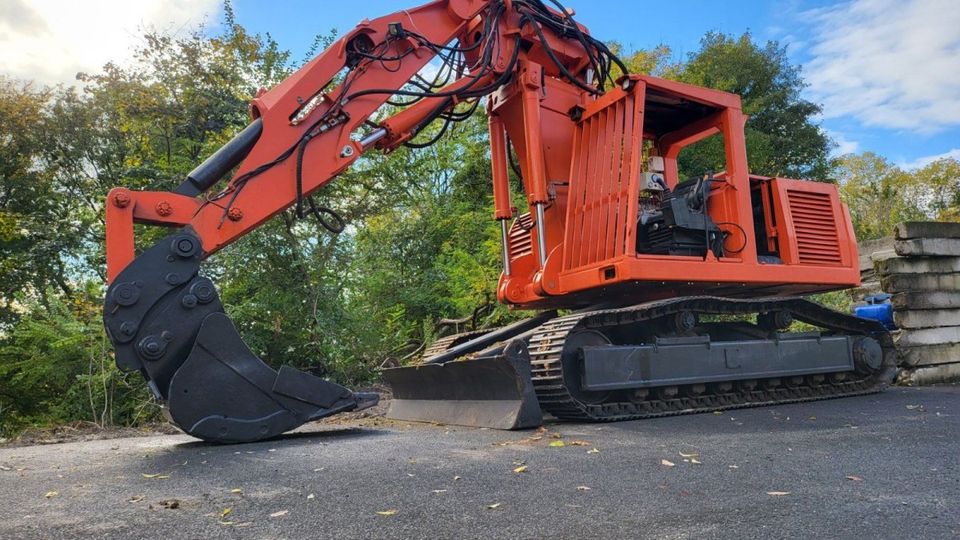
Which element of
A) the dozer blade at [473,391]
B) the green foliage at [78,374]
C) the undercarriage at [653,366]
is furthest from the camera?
the green foliage at [78,374]

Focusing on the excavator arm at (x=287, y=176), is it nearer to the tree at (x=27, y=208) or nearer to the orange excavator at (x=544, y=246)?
the orange excavator at (x=544, y=246)

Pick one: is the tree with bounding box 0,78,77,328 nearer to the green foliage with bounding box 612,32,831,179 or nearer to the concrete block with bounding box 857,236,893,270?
the concrete block with bounding box 857,236,893,270

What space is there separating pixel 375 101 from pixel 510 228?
6.58 feet

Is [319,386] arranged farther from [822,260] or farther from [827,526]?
[822,260]

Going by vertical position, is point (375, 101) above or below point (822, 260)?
above

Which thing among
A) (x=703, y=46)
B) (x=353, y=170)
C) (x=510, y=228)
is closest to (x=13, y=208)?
(x=353, y=170)

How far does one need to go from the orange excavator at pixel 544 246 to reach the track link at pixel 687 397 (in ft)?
0.06

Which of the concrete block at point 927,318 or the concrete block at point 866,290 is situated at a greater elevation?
the concrete block at point 866,290

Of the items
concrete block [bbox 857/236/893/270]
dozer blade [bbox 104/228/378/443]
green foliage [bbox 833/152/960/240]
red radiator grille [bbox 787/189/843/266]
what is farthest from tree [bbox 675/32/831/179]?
dozer blade [bbox 104/228/378/443]

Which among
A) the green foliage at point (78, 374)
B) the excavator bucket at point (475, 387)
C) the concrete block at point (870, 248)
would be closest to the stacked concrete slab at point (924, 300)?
the concrete block at point (870, 248)

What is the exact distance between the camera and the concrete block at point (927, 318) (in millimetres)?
7340

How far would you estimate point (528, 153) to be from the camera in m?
5.56

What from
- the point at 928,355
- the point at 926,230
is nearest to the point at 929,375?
the point at 928,355

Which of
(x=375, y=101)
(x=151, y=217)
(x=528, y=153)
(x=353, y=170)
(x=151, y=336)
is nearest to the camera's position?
(x=151, y=336)
